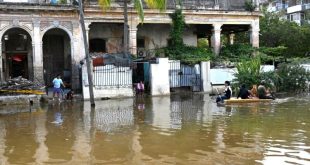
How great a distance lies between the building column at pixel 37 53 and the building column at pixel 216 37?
38.8ft

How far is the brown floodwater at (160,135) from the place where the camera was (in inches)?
368

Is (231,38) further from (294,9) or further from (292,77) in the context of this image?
(294,9)

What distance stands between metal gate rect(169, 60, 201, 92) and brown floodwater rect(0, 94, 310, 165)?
8453mm

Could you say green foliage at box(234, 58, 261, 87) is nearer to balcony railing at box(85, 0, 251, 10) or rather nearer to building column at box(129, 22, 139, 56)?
building column at box(129, 22, 139, 56)

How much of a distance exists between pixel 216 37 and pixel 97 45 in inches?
330

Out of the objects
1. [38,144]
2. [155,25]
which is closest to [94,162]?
[38,144]

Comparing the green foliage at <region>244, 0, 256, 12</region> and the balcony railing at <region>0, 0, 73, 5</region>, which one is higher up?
the green foliage at <region>244, 0, 256, 12</region>

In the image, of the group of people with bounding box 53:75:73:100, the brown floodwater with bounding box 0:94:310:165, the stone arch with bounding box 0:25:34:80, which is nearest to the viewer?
the brown floodwater with bounding box 0:94:310:165

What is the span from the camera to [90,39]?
105ft

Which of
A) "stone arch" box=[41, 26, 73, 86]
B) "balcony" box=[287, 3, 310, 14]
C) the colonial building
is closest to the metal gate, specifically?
the colonial building

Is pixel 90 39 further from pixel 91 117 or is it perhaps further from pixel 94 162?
pixel 94 162

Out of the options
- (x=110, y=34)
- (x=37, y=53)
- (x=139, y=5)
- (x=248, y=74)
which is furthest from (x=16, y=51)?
(x=248, y=74)

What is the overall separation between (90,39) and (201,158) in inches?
937

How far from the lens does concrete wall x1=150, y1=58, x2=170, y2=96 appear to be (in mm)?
26391
